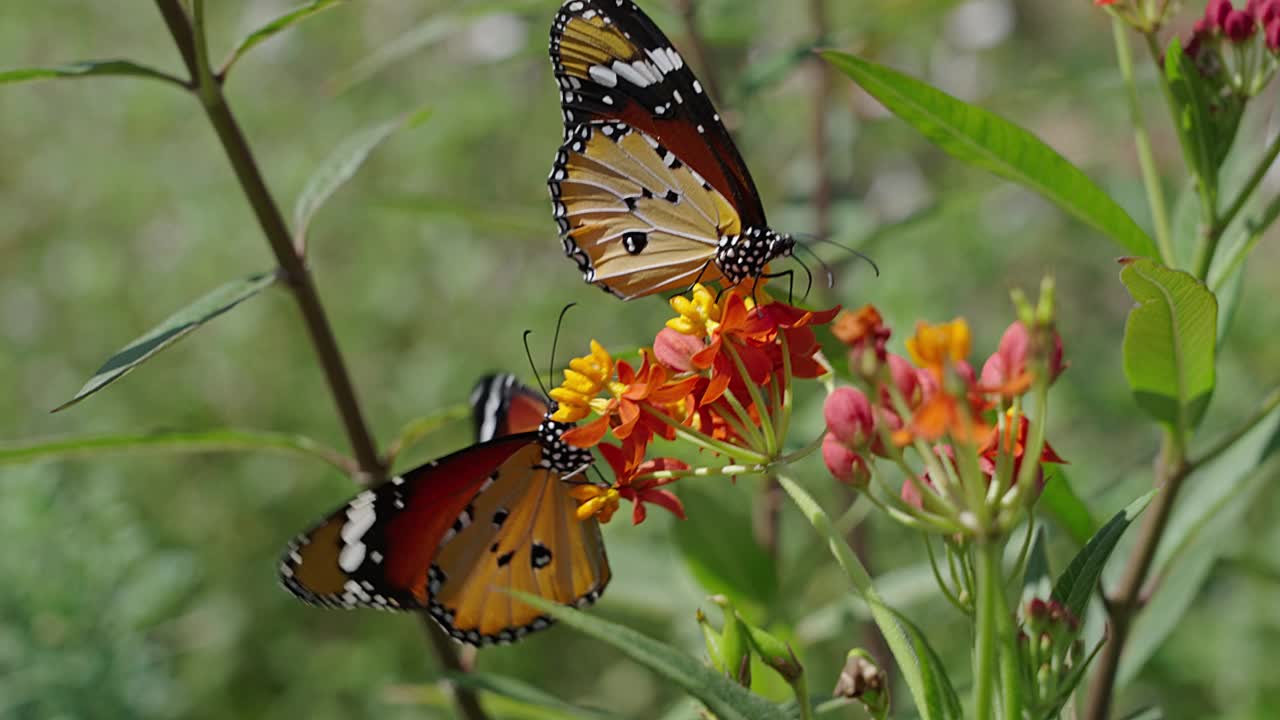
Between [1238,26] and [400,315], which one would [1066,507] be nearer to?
[1238,26]

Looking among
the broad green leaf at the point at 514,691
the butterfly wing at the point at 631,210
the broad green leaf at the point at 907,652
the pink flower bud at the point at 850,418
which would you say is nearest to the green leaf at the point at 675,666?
the broad green leaf at the point at 907,652

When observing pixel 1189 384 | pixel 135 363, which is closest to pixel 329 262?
pixel 135 363

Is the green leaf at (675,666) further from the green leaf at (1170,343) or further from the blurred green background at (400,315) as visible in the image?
the blurred green background at (400,315)

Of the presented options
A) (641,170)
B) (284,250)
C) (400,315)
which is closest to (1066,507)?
(641,170)

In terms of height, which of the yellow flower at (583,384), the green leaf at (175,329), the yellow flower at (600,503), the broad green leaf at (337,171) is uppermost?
the broad green leaf at (337,171)

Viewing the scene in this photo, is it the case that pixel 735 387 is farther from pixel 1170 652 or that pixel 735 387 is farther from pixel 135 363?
pixel 1170 652

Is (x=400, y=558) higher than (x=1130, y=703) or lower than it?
higher
